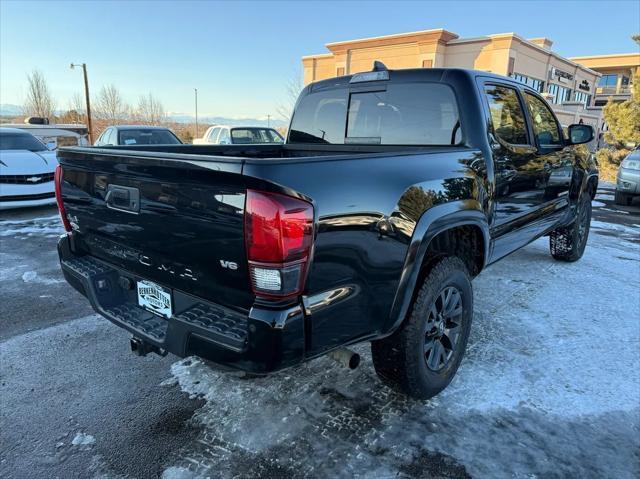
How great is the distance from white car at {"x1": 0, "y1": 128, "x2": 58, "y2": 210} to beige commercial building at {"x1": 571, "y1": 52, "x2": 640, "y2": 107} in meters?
60.2

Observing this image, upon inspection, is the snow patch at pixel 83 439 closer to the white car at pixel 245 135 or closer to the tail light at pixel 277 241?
the tail light at pixel 277 241

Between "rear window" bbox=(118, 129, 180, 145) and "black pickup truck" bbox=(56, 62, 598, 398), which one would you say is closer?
"black pickup truck" bbox=(56, 62, 598, 398)

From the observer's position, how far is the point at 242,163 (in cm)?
169

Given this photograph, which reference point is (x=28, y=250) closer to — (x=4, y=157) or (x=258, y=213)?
(x=4, y=157)

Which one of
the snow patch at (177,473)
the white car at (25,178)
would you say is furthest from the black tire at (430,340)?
the white car at (25,178)

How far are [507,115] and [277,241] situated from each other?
268 centimetres

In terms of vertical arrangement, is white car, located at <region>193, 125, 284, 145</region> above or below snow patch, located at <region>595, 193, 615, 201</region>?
above

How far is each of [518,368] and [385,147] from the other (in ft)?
6.11

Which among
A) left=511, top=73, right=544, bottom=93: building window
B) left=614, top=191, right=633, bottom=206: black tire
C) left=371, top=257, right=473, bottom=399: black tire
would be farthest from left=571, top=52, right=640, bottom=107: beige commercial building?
left=371, top=257, right=473, bottom=399: black tire

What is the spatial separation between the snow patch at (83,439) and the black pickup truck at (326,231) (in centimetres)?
54

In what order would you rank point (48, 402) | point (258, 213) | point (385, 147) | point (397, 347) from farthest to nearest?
1. point (385, 147)
2. point (48, 402)
3. point (397, 347)
4. point (258, 213)

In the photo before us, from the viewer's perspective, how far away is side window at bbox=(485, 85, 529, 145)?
3.32 meters

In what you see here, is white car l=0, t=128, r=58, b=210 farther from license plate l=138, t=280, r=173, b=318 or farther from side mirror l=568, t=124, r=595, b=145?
side mirror l=568, t=124, r=595, b=145

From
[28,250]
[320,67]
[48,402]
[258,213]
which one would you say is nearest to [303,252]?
[258,213]
